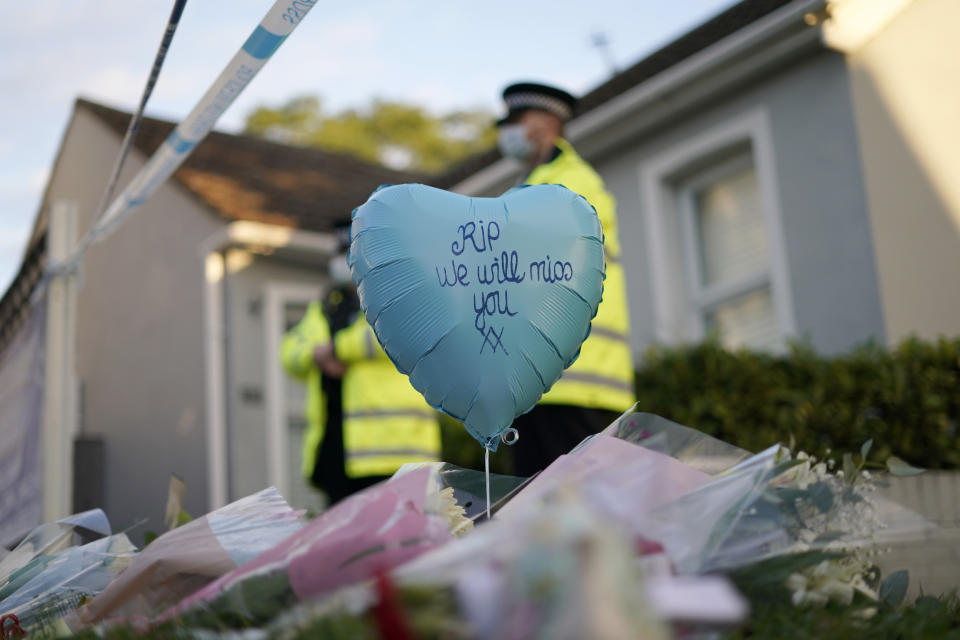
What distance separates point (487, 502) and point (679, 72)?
5.58 meters

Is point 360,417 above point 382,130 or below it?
below

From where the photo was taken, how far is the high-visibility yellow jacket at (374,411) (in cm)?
512

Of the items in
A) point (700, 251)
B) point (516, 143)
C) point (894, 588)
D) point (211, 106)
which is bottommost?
point (894, 588)

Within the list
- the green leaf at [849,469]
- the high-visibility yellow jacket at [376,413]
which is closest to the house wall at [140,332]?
the high-visibility yellow jacket at [376,413]

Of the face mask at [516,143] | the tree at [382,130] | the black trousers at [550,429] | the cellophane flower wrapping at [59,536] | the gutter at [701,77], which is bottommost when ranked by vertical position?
the cellophane flower wrapping at [59,536]

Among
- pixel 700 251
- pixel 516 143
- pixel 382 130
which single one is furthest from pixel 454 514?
pixel 382 130

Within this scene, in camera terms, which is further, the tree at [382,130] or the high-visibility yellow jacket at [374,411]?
the tree at [382,130]

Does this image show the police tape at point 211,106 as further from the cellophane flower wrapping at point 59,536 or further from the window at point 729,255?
the window at point 729,255

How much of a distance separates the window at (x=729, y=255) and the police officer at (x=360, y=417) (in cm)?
Result: 268

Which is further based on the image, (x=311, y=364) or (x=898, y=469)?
(x=311, y=364)

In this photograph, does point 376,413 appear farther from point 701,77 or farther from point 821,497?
point 821,497

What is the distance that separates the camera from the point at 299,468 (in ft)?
31.0

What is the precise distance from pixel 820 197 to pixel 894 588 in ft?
16.9

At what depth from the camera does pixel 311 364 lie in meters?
5.52
